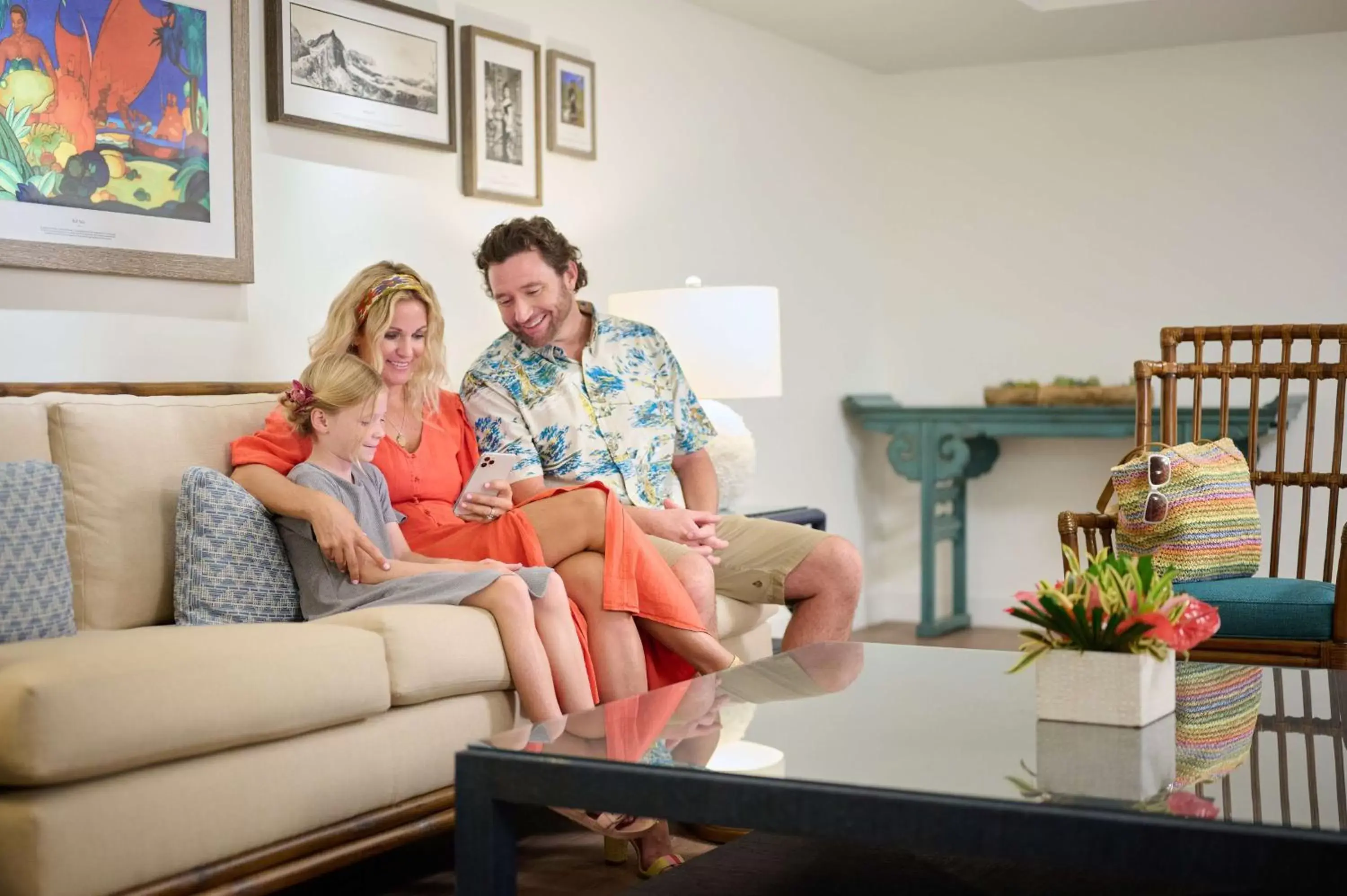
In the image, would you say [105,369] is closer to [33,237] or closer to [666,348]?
[33,237]

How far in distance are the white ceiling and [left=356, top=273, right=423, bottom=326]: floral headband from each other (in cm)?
217

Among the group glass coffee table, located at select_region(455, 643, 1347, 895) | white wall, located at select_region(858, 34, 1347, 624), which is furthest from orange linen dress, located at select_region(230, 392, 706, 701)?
white wall, located at select_region(858, 34, 1347, 624)

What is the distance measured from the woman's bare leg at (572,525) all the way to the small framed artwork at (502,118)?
1.41m

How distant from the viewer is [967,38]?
17.4ft

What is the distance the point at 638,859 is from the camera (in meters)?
2.54

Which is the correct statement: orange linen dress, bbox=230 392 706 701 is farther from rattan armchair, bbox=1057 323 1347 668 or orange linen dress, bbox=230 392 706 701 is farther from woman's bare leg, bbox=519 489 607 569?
rattan armchair, bbox=1057 323 1347 668

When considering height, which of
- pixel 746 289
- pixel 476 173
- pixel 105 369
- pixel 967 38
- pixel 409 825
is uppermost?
pixel 967 38

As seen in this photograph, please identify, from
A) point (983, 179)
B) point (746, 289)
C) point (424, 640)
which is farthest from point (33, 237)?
point (983, 179)

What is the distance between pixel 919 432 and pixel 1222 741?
3.83 metres

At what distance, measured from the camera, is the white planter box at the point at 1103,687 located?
180cm

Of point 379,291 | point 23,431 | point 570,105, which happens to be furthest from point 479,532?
point 570,105

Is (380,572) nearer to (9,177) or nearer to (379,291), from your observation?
(379,291)

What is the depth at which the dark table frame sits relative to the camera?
133 centimetres

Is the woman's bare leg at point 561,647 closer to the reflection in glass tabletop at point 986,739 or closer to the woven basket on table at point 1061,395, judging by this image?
the reflection in glass tabletop at point 986,739
